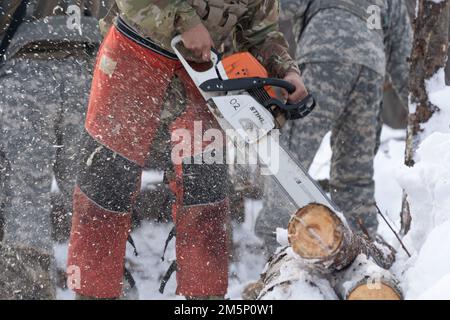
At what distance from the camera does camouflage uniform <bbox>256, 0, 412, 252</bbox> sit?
15.1 ft

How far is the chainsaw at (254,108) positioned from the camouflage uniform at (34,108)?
0.97 m

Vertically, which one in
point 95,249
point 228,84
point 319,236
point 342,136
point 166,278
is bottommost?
point 166,278

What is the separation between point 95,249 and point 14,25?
132cm

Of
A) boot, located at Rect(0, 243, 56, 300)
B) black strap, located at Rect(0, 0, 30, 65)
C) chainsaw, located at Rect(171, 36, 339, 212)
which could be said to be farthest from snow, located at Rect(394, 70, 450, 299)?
black strap, located at Rect(0, 0, 30, 65)

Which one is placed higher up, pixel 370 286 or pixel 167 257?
pixel 370 286

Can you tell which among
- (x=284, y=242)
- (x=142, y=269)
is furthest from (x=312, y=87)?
(x=284, y=242)

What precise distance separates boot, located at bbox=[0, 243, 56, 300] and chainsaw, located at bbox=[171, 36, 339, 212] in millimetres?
1274

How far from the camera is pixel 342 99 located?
4.70 metres

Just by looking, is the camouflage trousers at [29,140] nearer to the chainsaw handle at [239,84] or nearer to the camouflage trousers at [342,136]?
the chainsaw handle at [239,84]

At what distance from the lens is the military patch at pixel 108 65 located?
2.97 meters

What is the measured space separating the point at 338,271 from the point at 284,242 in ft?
1.49

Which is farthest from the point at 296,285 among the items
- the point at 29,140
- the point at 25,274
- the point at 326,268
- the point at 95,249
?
the point at 29,140

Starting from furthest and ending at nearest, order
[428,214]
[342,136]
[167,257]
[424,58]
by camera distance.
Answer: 1. [342,136]
2. [167,257]
3. [424,58]
4. [428,214]

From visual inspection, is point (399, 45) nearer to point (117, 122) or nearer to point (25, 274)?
point (117, 122)
